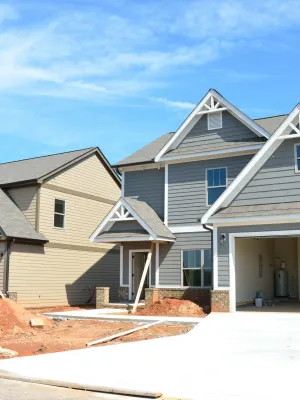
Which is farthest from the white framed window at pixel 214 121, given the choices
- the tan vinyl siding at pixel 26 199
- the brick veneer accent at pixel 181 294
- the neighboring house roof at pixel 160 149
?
the tan vinyl siding at pixel 26 199

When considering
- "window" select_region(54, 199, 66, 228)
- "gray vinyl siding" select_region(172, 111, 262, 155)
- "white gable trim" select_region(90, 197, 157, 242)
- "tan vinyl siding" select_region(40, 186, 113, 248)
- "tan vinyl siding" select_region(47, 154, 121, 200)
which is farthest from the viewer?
"tan vinyl siding" select_region(47, 154, 121, 200)

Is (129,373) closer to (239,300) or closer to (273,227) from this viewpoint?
(273,227)

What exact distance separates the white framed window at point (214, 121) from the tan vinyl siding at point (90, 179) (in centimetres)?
787

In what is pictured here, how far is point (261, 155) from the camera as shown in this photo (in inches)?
653

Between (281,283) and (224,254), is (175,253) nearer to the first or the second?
(224,254)

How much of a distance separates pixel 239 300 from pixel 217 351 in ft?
28.8

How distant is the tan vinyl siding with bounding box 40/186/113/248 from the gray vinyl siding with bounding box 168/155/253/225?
592 centimetres

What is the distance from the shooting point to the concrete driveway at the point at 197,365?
7332 millimetres

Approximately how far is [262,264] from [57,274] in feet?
31.1

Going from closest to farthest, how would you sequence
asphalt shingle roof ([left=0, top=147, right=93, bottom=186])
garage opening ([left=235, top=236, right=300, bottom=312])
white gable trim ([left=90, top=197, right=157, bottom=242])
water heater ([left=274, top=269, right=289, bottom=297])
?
garage opening ([left=235, top=236, right=300, bottom=312]), white gable trim ([left=90, top=197, right=157, bottom=242]), water heater ([left=274, top=269, right=289, bottom=297]), asphalt shingle roof ([left=0, top=147, right=93, bottom=186])

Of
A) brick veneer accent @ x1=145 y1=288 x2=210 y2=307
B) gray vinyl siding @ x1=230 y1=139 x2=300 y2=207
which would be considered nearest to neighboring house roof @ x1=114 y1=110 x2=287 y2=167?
gray vinyl siding @ x1=230 y1=139 x2=300 y2=207

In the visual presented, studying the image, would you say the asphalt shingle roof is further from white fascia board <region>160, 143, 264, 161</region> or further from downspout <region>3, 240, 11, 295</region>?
white fascia board <region>160, 143, 264, 161</region>

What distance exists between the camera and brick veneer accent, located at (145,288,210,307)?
63.9 feet

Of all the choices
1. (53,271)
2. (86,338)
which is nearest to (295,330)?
(86,338)
